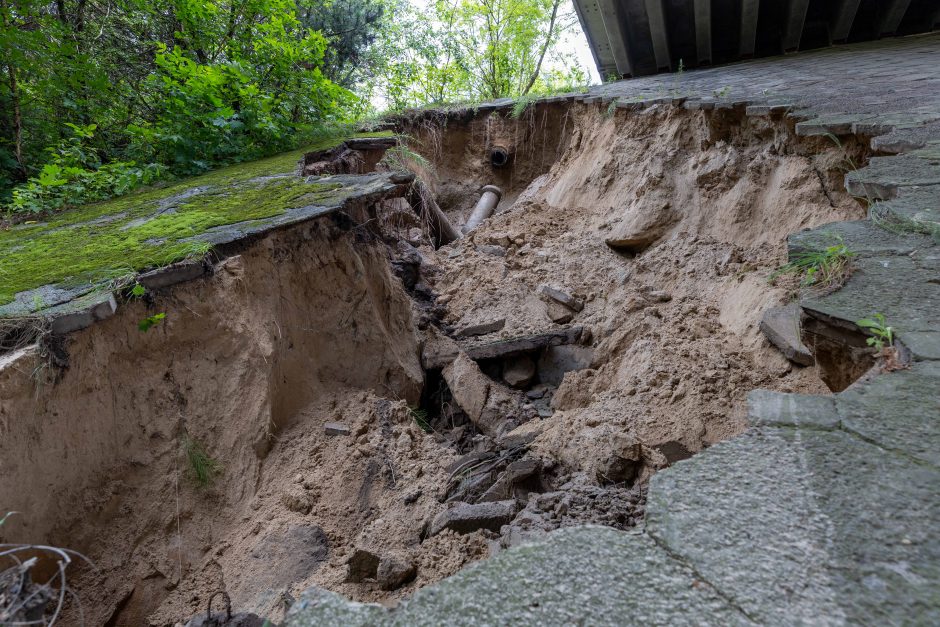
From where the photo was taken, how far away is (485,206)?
6535mm

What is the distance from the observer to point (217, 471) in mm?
2350

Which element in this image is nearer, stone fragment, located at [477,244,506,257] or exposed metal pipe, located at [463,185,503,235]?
stone fragment, located at [477,244,506,257]

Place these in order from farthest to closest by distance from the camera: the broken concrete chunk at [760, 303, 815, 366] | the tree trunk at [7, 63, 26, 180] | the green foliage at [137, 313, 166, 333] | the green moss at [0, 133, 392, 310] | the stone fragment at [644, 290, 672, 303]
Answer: the tree trunk at [7, 63, 26, 180] < the stone fragment at [644, 290, 672, 303] < the green moss at [0, 133, 392, 310] < the green foliage at [137, 313, 166, 333] < the broken concrete chunk at [760, 303, 815, 366]

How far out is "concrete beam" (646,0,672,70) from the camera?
626 centimetres

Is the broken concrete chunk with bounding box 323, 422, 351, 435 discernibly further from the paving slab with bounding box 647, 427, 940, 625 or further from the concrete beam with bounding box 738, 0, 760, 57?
the concrete beam with bounding box 738, 0, 760, 57

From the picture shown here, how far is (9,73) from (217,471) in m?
4.60

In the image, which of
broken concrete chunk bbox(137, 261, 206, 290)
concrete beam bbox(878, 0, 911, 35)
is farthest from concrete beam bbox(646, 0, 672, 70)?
broken concrete chunk bbox(137, 261, 206, 290)

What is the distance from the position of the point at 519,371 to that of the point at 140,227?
7.94ft

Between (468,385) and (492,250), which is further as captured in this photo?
(492,250)

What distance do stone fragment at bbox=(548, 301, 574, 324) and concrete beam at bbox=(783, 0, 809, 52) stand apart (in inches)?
195

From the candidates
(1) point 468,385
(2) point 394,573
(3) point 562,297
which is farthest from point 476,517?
(3) point 562,297

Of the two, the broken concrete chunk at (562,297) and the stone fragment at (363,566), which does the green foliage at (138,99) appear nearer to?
the broken concrete chunk at (562,297)

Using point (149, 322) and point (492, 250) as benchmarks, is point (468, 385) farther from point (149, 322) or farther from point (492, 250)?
point (492, 250)

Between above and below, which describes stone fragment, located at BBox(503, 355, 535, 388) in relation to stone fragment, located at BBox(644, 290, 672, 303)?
below
